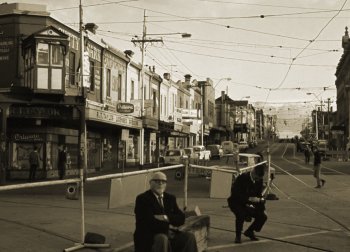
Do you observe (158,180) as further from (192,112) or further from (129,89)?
(192,112)

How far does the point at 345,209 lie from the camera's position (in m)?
15.4

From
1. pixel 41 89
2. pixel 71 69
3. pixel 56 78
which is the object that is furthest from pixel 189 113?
pixel 41 89

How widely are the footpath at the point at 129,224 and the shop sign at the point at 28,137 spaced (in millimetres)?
9763

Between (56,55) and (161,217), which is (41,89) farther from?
(161,217)

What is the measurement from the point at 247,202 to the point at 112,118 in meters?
24.5

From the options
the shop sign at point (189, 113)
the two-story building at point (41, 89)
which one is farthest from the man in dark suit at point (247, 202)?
the shop sign at point (189, 113)

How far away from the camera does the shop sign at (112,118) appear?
30.3m

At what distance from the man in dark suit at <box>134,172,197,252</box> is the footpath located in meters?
1.28

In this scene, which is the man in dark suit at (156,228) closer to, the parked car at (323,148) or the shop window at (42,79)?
the shop window at (42,79)

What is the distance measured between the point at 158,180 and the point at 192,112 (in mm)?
49327

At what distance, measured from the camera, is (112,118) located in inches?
1324

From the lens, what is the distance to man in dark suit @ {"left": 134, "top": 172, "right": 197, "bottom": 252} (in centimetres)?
671

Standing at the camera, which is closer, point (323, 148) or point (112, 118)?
point (112, 118)

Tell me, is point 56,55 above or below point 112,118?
above
